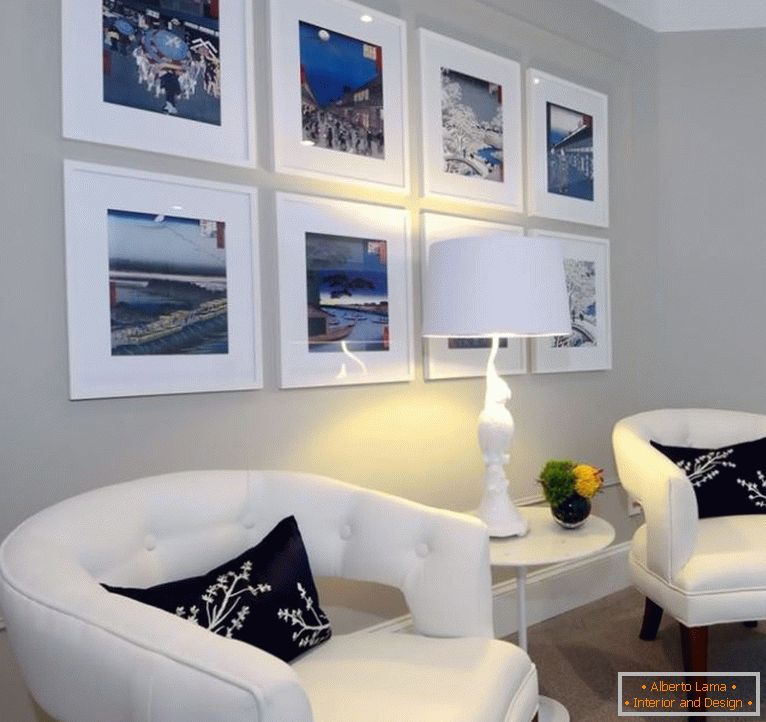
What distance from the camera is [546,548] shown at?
210 centimetres

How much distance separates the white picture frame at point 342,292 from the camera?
2.34m

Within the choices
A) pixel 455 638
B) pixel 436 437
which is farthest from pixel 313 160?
pixel 455 638

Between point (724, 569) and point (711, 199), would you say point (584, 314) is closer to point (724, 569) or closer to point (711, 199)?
point (711, 199)

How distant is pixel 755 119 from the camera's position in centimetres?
356

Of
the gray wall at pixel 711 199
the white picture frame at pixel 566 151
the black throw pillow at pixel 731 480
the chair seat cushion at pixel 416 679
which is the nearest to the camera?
the chair seat cushion at pixel 416 679

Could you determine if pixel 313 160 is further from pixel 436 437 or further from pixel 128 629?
pixel 128 629

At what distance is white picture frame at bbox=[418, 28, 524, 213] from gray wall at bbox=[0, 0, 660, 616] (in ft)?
0.19

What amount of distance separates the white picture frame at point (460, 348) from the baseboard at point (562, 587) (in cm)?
87

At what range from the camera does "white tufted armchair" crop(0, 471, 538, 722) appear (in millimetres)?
1007

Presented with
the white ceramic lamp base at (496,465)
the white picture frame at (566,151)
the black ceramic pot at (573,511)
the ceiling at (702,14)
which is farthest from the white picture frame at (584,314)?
the ceiling at (702,14)

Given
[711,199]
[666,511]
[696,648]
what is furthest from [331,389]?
[711,199]

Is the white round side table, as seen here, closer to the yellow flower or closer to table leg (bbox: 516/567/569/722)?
table leg (bbox: 516/567/569/722)

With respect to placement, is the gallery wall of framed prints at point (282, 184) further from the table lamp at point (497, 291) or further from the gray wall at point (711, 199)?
the gray wall at point (711, 199)

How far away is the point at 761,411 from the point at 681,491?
165 cm
